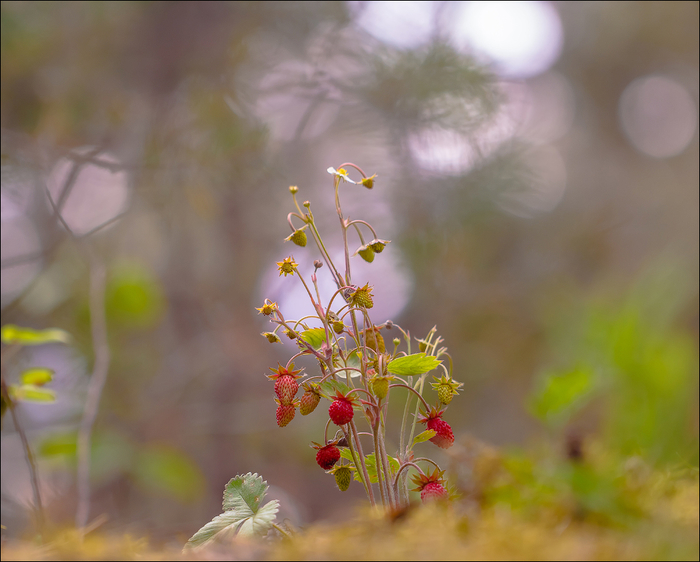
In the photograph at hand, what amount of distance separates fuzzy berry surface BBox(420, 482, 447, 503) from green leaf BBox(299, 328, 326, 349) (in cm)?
12

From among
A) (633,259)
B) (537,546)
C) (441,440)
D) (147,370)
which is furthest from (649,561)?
(633,259)

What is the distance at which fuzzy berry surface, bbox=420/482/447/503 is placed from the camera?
0.30 m

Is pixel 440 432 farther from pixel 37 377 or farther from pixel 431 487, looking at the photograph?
pixel 37 377

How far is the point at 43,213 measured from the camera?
5.84 feet

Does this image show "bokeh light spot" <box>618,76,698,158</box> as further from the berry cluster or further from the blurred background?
the berry cluster

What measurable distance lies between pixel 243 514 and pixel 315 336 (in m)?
0.13

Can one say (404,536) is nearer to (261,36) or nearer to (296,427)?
(261,36)

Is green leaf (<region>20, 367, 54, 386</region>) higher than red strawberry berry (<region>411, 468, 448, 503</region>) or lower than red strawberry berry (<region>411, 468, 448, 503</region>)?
higher

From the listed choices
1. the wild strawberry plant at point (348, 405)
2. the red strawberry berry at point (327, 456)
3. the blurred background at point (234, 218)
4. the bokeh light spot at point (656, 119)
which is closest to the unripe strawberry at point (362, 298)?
the wild strawberry plant at point (348, 405)

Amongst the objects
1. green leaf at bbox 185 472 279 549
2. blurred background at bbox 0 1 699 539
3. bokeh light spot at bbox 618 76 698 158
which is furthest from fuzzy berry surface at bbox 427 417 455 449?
bokeh light spot at bbox 618 76 698 158

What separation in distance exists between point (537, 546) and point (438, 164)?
5.17ft

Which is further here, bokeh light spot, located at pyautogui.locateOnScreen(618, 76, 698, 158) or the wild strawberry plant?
bokeh light spot, located at pyautogui.locateOnScreen(618, 76, 698, 158)

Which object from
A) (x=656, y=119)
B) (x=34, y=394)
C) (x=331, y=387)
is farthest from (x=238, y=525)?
(x=656, y=119)

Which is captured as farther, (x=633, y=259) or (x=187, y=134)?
(x=633, y=259)
